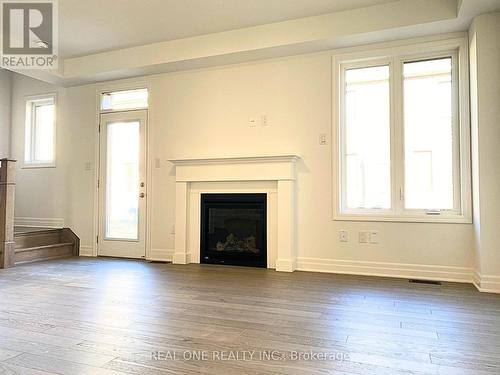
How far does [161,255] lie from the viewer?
4820 millimetres

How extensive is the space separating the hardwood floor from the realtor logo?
2.73 m

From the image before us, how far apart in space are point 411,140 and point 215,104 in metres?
2.34

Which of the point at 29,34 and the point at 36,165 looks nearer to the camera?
the point at 29,34

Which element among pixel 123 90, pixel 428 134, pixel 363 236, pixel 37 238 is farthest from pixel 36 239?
pixel 428 134

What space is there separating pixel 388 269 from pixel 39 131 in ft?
18.3

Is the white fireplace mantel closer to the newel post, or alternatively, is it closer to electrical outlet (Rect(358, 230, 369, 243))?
electrical outlet (Rect(358, 230, 369, 243))

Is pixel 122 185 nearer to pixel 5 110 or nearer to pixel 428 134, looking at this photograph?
pixel 5 110

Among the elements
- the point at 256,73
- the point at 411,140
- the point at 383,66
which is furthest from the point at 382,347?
the point at 256,73

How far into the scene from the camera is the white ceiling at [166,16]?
359cm

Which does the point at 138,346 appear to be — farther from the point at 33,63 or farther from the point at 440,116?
the point at 33,63

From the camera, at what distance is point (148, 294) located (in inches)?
122

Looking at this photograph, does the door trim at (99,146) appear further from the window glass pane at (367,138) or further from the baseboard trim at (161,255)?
the window glass pane at (367,138)

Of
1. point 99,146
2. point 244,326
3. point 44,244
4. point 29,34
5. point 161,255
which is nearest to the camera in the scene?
point 244,326

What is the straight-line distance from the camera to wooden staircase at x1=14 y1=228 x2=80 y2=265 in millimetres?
4727
